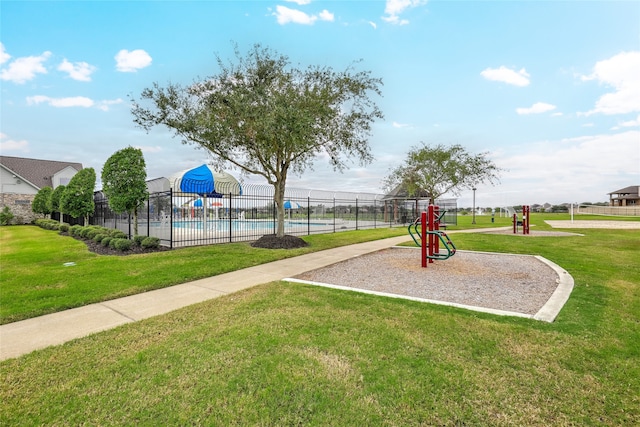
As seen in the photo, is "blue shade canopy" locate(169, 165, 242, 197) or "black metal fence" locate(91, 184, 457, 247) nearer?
"black metal fence" locate(91, 184, 457, 247)

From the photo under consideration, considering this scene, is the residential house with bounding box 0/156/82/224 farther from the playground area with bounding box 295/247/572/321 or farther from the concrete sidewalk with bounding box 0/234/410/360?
the playground area with bounding box 295/247/572/321

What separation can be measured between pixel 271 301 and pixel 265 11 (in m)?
9.70

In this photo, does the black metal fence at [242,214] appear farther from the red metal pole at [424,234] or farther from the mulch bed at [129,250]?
the red metal pole at [424,234]

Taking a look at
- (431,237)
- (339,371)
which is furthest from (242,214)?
(339,371)

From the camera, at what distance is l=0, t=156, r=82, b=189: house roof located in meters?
31.6

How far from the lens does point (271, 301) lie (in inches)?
191

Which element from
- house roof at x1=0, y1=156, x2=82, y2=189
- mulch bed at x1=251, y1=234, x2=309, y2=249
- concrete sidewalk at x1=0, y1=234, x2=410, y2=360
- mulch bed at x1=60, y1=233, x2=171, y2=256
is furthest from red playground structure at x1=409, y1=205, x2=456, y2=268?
house roof at x1=0, y1=156, x2=82, y2=189

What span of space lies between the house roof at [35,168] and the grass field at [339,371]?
39.0 metres

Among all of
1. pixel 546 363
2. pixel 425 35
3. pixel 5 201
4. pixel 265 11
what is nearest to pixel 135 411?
pixel 546 363

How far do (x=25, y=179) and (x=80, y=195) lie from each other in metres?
20.3

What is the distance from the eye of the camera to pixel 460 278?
22.1 feet

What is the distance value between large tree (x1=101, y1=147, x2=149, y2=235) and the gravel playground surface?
8.16 m

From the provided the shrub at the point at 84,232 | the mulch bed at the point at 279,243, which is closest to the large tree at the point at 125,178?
the mulch bed at the point at 279,243

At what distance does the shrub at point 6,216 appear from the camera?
2666cm
